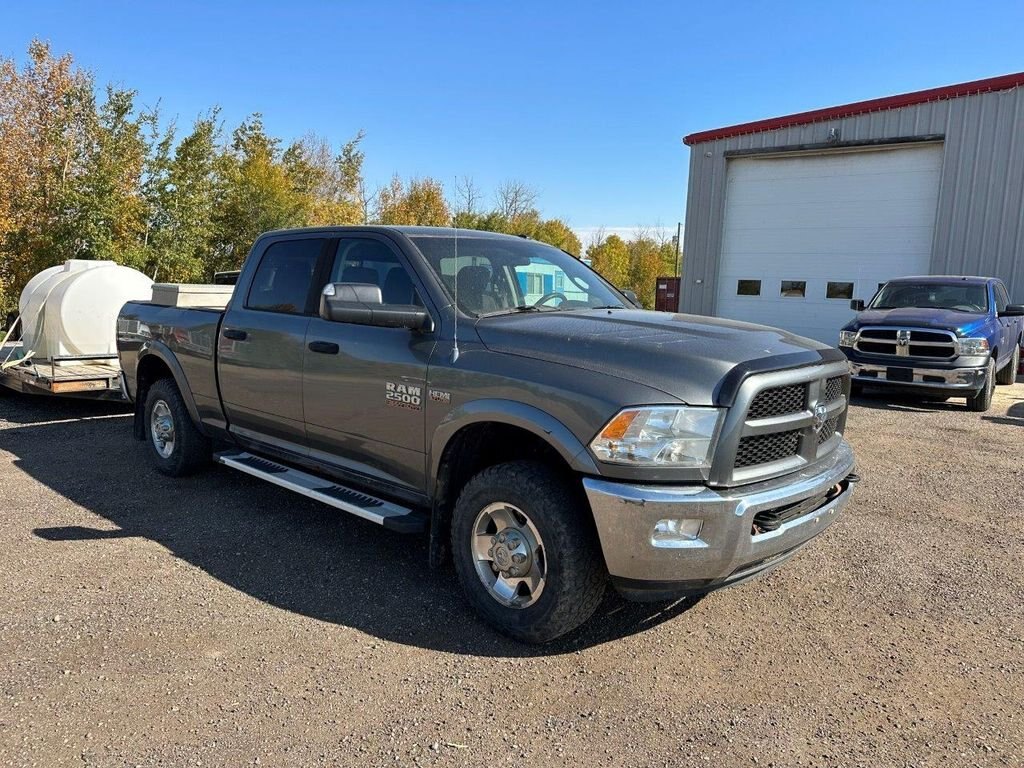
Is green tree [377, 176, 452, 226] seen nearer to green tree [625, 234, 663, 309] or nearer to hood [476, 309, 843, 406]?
green tree [625, 234, 663, 309]

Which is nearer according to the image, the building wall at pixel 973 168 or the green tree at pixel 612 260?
the building wall at pixel 973 168

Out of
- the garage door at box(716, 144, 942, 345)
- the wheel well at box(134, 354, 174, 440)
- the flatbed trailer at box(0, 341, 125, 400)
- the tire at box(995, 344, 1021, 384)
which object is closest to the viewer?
the wheel well at box(134, 354, 174, 440)

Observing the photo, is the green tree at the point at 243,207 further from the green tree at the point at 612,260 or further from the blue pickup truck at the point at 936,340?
the green tree at the point at 612,260

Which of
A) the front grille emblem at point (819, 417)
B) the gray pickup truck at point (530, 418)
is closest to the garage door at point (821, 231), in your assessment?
the gray pickup truck at point (530, 418)

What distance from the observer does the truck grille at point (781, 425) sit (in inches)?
120

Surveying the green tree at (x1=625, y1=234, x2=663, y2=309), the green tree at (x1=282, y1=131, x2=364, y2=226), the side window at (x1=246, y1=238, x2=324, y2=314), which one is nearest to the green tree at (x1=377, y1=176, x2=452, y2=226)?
the green tree at (x1=282, y1=131, x2=364, y2=226)

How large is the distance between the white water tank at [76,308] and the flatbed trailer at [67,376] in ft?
0.51

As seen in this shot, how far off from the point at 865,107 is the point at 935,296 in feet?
22.3

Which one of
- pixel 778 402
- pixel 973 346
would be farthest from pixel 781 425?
pixel 973 346

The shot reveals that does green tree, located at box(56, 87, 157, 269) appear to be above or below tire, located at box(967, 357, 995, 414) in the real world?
above

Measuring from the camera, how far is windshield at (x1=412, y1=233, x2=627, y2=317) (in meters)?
4.02

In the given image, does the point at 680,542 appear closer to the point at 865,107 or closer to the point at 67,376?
the point at 67,376

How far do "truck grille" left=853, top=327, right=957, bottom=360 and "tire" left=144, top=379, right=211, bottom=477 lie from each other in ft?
27.5

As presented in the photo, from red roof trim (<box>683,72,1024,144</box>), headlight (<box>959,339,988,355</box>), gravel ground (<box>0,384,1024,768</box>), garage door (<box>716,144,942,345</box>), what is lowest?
gravel ground (<box>0,384,1024,768</box>)
